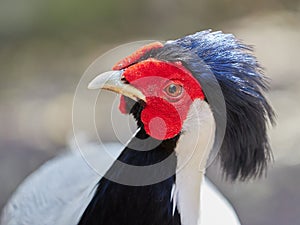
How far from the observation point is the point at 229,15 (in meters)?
3.60

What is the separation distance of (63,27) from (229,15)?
33.5 inches

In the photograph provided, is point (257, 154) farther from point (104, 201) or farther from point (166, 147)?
point (104, 201)

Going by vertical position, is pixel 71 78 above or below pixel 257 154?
above

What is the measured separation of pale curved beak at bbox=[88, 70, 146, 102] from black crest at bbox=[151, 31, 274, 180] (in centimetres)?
9

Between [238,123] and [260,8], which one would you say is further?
[260,8]

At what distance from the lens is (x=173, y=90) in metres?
1.35

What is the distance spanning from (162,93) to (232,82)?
139 mm

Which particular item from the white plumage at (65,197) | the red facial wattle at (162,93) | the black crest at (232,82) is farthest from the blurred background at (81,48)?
the red facial wattle at (162,93)

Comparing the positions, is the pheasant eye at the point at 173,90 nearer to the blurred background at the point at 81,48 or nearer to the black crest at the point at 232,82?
the black crest at the point at 232,82

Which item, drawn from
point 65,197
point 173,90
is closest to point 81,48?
point 65,197

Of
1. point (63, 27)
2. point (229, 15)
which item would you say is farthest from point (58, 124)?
point (229, 15)

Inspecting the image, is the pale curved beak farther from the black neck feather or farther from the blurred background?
the blurred background

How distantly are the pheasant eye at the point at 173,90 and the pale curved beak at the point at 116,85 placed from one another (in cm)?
5

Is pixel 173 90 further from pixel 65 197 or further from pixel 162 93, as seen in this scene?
pixel 65 197
